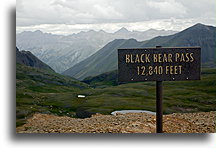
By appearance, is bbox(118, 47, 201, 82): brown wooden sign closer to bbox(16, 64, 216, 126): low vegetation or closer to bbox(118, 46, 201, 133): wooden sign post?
bbox(118, 46, 201, 133): wooden sign post

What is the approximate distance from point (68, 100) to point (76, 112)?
18.0 meters

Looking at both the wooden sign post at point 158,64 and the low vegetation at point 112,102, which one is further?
the low vegetation at point 112,102

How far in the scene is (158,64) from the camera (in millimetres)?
16906

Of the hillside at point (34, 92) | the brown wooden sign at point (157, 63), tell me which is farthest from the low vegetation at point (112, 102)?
the brown wooden sign at point (157, 63)

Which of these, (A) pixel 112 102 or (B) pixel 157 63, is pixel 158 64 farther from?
(A) pixel 112 102

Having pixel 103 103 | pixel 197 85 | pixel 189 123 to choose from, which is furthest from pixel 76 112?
pixel 197 85

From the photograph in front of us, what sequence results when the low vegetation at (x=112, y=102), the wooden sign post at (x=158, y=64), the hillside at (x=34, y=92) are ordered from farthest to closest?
1. the low vegetation at (x=112, y=102)
2. the hillside at (x=34, y=92)
3. the wooden sign post at (x=158, y=64)

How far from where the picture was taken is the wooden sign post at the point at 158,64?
55.2 ft

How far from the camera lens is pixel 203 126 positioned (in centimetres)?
1923

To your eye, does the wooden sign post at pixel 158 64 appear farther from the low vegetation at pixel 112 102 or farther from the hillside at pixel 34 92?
the low vegetation at pixel 112 102

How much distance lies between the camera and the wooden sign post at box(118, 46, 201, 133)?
16828mm

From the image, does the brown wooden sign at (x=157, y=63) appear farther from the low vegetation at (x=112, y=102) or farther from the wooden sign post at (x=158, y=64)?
the low vegetation at (x=112, y=102)

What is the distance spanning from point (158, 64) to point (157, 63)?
89 millimetres

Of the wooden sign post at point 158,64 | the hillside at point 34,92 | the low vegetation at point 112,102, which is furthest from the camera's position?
the low vegetation at point 112,102
